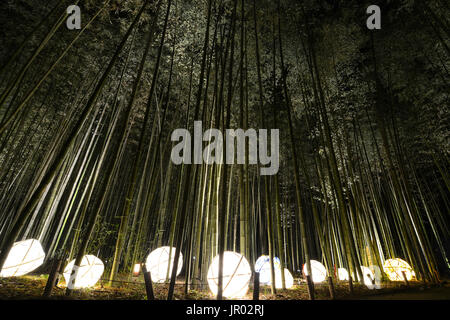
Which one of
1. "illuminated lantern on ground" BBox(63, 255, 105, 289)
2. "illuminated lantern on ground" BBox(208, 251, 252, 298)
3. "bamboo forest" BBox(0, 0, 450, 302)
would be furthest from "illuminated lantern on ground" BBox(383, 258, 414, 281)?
"illuminated lantern on ground" BBox(63, 255, 105, 289)

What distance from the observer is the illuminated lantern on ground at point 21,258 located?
2.25m

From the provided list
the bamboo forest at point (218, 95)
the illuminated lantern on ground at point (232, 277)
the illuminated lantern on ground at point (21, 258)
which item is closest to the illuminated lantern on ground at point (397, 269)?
the bamboo forest at point (218, 95)

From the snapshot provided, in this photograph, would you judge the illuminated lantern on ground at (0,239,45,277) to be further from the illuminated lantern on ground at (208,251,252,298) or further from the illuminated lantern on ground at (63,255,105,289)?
the illuminated lantern on ground at (208,251,252,298)

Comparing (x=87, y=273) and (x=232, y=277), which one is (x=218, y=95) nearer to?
(x=232, y=277)

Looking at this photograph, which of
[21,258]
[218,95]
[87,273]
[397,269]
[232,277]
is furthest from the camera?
[397,269]

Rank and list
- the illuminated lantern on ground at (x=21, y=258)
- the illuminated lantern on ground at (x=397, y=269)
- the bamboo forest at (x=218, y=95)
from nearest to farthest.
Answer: the illuminated lantern on ground at (x=21, y=258) → the bamboo forest at (x=218, y=95) → the illuminated lantern on ground at (x=397, y=269)

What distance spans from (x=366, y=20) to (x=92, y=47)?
13.5ft

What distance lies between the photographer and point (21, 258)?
2.31 meters

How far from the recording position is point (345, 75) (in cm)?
389

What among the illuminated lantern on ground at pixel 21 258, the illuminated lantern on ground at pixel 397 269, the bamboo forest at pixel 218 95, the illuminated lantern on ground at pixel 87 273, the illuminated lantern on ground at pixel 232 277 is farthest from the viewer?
the illuminated lantern on ground at pixel 397 269

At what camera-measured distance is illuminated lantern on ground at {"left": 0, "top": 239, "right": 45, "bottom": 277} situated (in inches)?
88.5

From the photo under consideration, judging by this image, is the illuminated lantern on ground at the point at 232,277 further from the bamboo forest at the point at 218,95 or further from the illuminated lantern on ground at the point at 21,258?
the illuminated lantern on ground at the point at 21,258

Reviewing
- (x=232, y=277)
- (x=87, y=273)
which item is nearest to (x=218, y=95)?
(x=232, y=277)

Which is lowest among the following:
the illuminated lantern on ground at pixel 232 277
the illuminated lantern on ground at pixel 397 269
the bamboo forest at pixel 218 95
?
the illuminated lantern on ground at pixel 232 277
